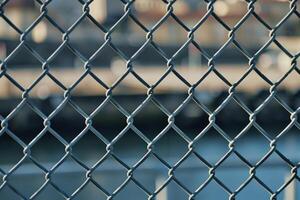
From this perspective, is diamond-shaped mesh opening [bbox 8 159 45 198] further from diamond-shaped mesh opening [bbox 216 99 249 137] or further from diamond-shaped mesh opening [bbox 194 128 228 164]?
diamond-shaped mesh opening [bbox 216 99 249 137]

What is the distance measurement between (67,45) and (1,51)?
500 inches

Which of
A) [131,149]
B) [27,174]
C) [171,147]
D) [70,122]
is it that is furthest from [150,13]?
[27,174]

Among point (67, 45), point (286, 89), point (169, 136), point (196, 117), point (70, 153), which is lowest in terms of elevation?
point (70, 153)

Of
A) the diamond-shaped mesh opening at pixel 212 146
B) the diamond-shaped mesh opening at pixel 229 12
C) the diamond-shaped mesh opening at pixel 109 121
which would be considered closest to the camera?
the diamond-shaped mesh opening at pixel 212 146

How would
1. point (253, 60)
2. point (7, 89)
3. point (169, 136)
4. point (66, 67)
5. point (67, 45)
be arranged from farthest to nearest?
point (66, 67), point (7, 89), point (169, 136), point (253, 60), point (67, 45)

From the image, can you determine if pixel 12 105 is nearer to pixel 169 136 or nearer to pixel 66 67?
pixel 66 67

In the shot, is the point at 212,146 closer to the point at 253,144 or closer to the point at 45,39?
the point at 253,144

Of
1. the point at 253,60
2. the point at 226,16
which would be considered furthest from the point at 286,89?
the point at 253,60

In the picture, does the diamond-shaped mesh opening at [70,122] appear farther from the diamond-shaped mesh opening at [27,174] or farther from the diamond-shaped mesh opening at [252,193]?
the diamond-shaped mesh opening at [252,193]

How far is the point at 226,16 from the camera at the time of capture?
12.3 m

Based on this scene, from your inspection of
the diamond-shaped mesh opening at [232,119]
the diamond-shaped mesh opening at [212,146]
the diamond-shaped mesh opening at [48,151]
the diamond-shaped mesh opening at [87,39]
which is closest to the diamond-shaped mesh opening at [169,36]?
the diamond-shaped mesh opening at [87,39]

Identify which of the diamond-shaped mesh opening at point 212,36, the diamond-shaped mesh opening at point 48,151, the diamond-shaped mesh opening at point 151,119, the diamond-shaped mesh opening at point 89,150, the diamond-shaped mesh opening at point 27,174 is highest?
the diamond-shaped mesh opening at point 212,36

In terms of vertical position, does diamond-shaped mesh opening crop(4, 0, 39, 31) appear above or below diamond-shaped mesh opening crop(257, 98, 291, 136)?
below

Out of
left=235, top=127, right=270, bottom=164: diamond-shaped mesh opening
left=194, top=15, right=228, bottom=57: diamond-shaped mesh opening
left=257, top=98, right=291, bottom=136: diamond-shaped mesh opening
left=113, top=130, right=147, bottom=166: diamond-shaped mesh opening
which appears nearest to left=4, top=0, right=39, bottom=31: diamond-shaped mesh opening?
left=113, top=130, right=147, bottom=166: diamond-shaped mesh opening
